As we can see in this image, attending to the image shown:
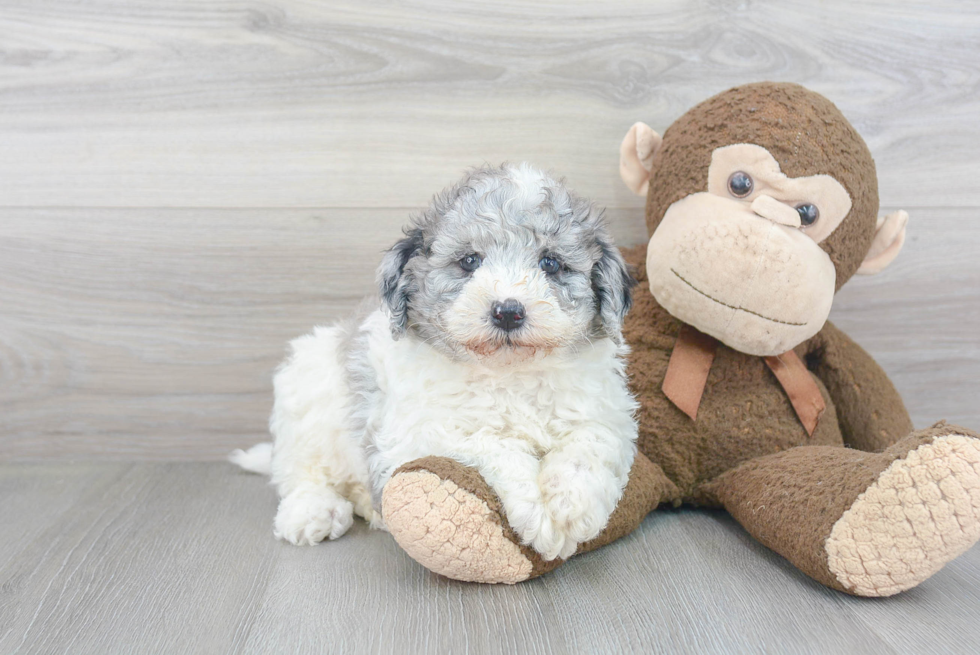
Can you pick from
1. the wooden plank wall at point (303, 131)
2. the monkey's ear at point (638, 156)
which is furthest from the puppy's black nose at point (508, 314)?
the wooden plank wall at point (303, 131)

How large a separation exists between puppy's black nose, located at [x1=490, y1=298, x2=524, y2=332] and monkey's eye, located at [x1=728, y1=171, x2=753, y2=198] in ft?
2.40

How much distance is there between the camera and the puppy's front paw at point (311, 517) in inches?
73.0

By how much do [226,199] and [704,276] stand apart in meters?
1.49

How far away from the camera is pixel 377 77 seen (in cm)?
232

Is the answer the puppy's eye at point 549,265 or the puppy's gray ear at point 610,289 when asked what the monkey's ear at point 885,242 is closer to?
the puppy's gray ear at point 610,289

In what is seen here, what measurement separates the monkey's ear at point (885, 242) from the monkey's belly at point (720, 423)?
0.44m

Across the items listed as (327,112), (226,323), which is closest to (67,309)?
(226,323)

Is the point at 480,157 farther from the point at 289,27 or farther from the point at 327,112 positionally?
the point at 289,27

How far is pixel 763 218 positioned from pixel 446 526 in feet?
3.45

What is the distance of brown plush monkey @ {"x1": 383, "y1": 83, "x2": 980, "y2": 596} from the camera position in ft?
4.81

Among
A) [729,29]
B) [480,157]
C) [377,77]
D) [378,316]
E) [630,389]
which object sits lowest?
[630,389]

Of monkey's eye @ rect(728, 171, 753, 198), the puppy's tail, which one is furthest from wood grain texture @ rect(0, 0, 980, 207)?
the puppy's tail

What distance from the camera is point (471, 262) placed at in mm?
1634

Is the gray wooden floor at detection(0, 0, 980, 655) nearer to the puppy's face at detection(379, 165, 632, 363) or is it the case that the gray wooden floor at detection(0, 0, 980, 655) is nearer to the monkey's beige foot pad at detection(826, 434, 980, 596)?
the puppy's face at detection(379, 165, 632, 363)
